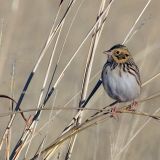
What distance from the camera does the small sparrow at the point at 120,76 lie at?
203 inches

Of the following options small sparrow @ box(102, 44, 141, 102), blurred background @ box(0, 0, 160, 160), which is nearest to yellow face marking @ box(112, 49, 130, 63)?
small sparrow @ box(102, 44, 141, 102)

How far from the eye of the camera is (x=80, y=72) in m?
8.30

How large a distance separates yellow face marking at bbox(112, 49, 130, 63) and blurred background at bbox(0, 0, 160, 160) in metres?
0.12

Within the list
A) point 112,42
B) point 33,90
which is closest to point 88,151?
point 33,90

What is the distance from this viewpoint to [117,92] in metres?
5.19

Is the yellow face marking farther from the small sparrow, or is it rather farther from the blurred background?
the blurred background

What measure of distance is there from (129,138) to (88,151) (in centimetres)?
159

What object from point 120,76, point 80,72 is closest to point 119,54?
point 120,76

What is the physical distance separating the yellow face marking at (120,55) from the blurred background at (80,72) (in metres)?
0.12

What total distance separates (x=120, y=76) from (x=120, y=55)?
183mm

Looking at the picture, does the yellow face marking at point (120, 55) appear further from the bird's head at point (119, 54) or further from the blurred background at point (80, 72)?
the blurred background at point (80, 72)

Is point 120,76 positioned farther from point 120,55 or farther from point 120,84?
point 120,55

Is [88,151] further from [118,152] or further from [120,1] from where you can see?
[120,1]

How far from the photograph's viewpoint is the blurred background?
5.27m
